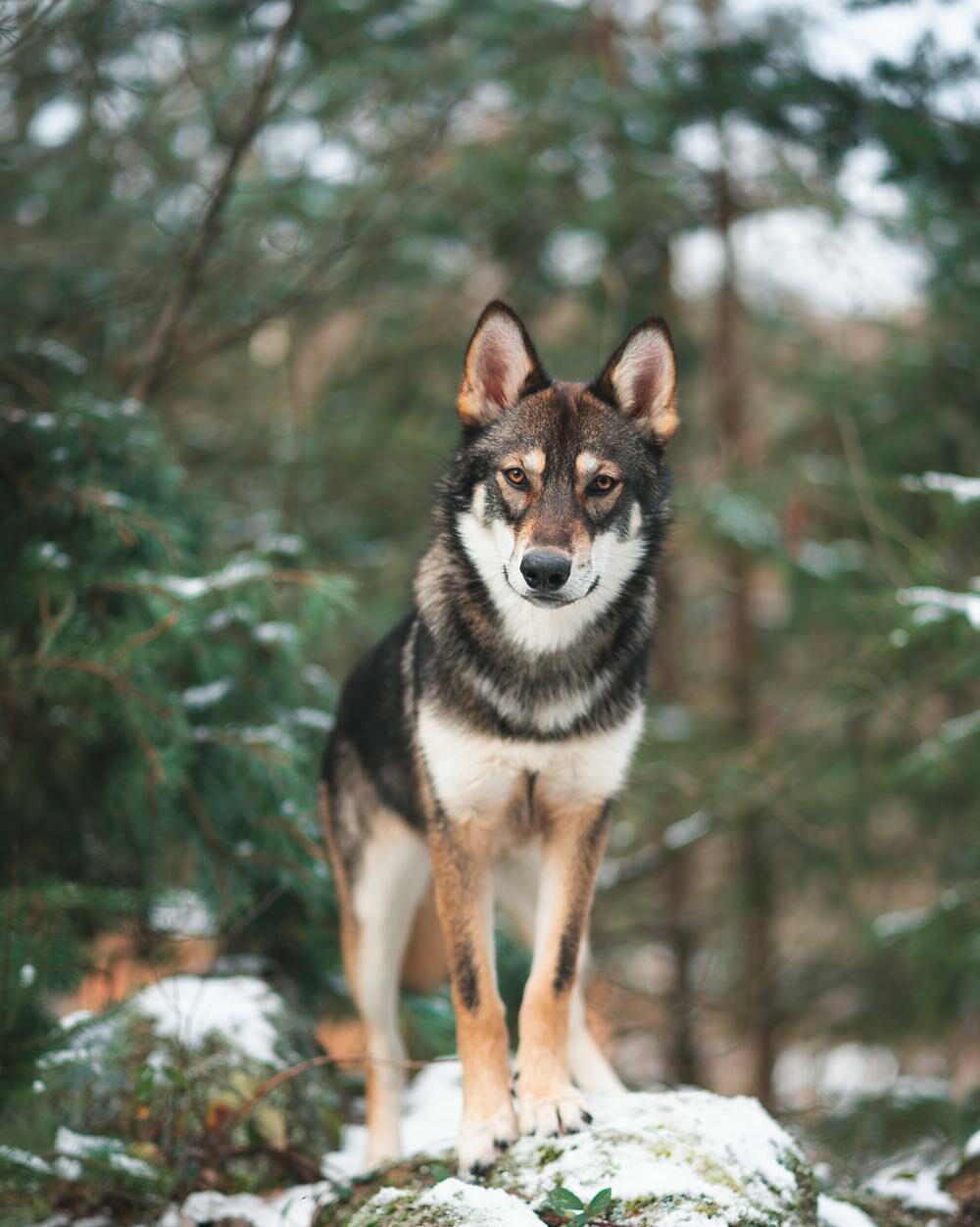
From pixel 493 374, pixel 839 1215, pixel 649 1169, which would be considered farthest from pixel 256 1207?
pixel 493 374

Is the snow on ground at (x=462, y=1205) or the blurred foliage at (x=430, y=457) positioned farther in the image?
the blurred foliage at (x=430, y=457)

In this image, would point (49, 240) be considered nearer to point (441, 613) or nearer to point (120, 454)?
point (120, 454)

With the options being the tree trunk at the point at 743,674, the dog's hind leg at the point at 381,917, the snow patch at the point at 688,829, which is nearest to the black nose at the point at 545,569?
the dog's hind leg at the point at 381,917

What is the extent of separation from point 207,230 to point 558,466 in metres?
3.11

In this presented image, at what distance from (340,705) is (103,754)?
1.04 metres

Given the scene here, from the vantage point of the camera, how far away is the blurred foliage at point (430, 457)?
4625 mm

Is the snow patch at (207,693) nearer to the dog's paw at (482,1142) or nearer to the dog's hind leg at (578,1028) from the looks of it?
the dog's hind leg at (578,1028)

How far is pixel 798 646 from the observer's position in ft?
33.8

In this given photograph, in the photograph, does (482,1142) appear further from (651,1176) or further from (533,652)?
(533,652)

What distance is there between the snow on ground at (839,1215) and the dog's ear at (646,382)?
247 cm

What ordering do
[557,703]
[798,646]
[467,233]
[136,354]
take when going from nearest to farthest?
1. [557,703]
2. [136,354]
3. [467,233]
4. [798,646]

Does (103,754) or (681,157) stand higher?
(681,157)

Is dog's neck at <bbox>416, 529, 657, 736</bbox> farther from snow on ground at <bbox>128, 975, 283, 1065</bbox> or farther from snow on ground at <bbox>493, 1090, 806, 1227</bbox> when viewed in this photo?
snow on ground at <bbox>128, 975, 283, 1065</bbox>

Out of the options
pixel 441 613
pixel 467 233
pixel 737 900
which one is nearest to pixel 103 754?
pixel 441 613
